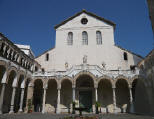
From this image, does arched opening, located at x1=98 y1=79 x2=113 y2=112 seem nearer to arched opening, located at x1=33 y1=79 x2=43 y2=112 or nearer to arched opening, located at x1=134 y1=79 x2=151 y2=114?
arched opening, located at x1=134 y1=79 x2=151 y2=114

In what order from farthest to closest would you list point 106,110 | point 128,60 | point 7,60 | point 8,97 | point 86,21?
point 86,21 → point 128,60 → point 106,110 → point 8,97 → point 7,60

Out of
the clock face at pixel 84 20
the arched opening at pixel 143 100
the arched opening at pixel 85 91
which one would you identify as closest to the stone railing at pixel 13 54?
the arched opening at pixel 85 91

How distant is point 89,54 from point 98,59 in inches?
72.0

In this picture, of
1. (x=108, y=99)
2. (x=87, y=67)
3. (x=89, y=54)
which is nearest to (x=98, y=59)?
A: (x=89, y=54)

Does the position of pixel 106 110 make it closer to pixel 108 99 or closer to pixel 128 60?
pixel 108 99

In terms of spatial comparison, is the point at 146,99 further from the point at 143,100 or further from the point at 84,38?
the point at 84,38

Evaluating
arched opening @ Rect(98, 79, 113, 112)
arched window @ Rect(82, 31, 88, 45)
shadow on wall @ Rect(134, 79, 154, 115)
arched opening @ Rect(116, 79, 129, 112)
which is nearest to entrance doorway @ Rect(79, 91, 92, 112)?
arched opening @ Rect(98, 79, 113, 112)

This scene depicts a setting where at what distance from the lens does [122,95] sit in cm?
2378

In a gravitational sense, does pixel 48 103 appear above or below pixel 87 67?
below

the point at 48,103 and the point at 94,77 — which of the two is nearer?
the point at 94,77

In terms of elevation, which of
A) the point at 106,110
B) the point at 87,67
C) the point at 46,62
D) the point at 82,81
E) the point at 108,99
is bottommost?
the point at 106,110

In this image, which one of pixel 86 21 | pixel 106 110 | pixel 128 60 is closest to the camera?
pixel 106 110

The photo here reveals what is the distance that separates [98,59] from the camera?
2622cm

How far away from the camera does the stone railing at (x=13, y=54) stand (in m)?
17.1
